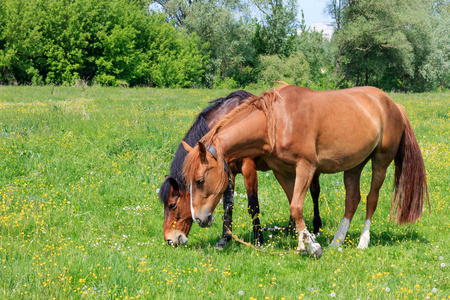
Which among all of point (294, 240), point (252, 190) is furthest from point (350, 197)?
point (252, 190)

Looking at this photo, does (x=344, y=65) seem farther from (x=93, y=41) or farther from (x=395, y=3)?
(x=93, y=41)

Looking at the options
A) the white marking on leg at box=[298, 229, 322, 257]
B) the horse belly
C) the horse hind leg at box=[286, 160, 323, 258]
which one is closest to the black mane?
the horse hind leg at box=[286, 160, 323, 258]

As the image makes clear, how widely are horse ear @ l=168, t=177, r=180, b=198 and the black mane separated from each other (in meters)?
0.04

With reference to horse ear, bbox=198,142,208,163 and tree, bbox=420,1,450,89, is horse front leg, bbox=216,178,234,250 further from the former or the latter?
tree, bbox=420,1,450,89

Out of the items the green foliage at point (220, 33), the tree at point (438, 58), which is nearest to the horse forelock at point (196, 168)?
the green foliage at point (220, 33)

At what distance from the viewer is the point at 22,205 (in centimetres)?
630

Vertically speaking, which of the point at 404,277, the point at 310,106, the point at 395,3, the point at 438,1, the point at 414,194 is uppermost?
the point at 438,1

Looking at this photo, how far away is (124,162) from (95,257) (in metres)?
4.26

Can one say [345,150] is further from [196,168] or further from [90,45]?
[90,45]

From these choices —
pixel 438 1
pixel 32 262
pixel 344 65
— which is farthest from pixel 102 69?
pixel 438 1

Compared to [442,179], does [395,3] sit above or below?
above

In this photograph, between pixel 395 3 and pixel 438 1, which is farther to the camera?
pixel 438 1

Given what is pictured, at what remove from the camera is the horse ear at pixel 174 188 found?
5.11m

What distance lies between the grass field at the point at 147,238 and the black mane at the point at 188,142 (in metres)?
0.78
